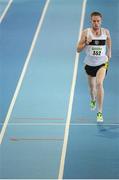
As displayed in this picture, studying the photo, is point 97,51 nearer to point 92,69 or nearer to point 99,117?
point 92,69

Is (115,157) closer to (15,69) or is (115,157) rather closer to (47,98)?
(47,98)

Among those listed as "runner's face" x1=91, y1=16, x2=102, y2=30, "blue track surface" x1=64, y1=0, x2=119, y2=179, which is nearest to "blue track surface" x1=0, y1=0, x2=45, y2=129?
"blue track surface" x1=64, y1=0, x2=119, y2=179

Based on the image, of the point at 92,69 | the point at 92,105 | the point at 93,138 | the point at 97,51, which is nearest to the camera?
the point at 93,138

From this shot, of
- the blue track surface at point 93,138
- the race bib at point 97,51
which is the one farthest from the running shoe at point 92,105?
the race bib at point 97,51

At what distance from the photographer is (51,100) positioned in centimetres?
1217

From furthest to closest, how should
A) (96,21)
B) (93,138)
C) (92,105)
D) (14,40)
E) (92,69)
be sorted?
(14,40)
(92,105)
(92,69)
(96,21)
(93,138)

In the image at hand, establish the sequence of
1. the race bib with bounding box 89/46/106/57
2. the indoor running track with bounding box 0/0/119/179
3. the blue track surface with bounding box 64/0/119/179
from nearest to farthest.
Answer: the blue track surface with bounding box 64/0/119/179
the indoor running track with bounding box 0/0/119/179
the race bib with bounding box 89/46/106/57

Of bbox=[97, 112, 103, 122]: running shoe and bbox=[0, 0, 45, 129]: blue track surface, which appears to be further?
bbox=[0, 0, 45, 129]: blue track surface

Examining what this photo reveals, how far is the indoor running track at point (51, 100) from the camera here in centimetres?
930

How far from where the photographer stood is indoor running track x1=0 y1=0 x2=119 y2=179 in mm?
9297

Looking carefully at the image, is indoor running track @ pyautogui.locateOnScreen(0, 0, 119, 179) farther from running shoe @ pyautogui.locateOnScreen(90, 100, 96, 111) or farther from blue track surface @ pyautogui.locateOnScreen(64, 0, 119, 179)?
running shoe @ pyautogui.locateOnScreen(90, 100, 96, 111)

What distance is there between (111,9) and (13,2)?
3.00m

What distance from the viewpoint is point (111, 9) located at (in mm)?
17578

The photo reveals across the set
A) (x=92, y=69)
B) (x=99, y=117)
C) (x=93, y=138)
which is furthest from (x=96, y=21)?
(x=93, y=138)
